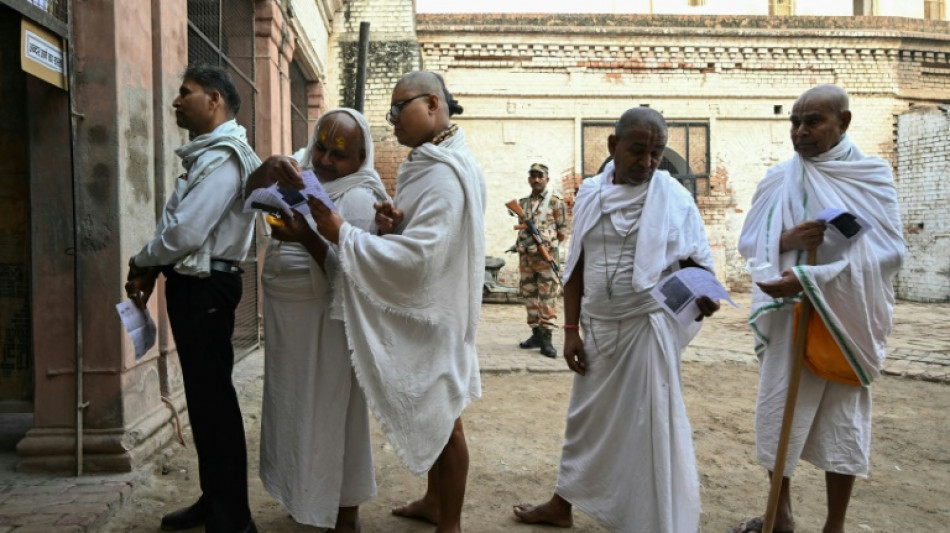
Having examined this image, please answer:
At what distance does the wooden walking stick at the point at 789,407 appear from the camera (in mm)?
2510

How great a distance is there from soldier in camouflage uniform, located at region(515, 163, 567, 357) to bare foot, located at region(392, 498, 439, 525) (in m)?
4.19

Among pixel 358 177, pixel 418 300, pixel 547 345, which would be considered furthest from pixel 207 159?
pixel 547 345

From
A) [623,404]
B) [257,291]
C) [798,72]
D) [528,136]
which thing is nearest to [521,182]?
[528,136]

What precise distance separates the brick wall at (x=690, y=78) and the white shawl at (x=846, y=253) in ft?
35.8

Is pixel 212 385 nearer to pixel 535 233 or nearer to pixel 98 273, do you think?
pixel 98 273

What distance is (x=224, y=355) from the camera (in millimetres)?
2576

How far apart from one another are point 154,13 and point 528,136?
10.7m

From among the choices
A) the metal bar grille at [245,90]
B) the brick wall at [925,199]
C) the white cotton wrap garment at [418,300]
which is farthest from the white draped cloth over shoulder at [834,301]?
the brick wall at [925,199]

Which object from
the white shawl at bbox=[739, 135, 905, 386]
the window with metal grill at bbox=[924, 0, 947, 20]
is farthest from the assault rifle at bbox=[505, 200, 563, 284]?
the window with metal grill at bbox=[924, 0, 947, 20]

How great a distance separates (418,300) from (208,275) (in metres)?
0.78

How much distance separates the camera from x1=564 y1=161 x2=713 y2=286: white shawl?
259 centimetres

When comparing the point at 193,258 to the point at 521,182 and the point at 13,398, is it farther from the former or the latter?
the point at 521,182

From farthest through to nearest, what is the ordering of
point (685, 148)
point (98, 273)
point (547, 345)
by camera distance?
point (685, 148) → point (547, 345) → point (98, 273)

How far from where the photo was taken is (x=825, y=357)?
8.75 ft
